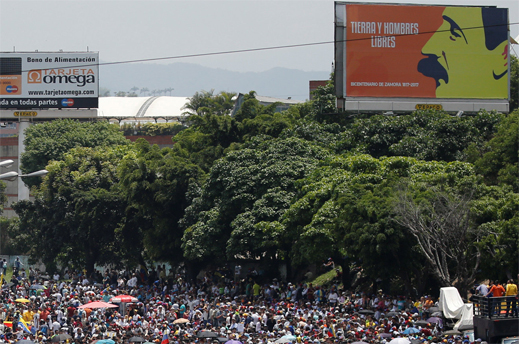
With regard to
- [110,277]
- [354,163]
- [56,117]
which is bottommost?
[110,277]

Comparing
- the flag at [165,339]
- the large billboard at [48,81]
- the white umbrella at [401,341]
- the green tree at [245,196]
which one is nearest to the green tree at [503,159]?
the green tree at [245,196]

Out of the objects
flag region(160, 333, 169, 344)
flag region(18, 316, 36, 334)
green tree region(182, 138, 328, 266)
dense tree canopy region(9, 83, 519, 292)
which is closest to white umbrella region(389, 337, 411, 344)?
dense tree canopy region(9, 83, 519, 292)

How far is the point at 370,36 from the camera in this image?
119 feet

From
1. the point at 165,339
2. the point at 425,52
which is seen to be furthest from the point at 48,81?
the point at 165,339

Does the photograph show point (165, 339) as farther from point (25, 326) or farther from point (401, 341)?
point (401, 341)

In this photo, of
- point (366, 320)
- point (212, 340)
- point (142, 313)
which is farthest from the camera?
point (142, 313)

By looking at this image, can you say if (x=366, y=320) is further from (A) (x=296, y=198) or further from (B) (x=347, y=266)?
(A) (x=296, y=198)

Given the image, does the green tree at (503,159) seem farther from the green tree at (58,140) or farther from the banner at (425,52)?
the green tree at (58,140)

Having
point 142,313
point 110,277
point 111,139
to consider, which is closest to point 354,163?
point 142,313

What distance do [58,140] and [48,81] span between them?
10625 millimetres

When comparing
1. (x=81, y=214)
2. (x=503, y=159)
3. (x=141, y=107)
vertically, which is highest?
(x=141, y=107)

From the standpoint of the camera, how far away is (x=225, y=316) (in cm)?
2428

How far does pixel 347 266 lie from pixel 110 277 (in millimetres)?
15333

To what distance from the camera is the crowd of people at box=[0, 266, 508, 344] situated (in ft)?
62.5
